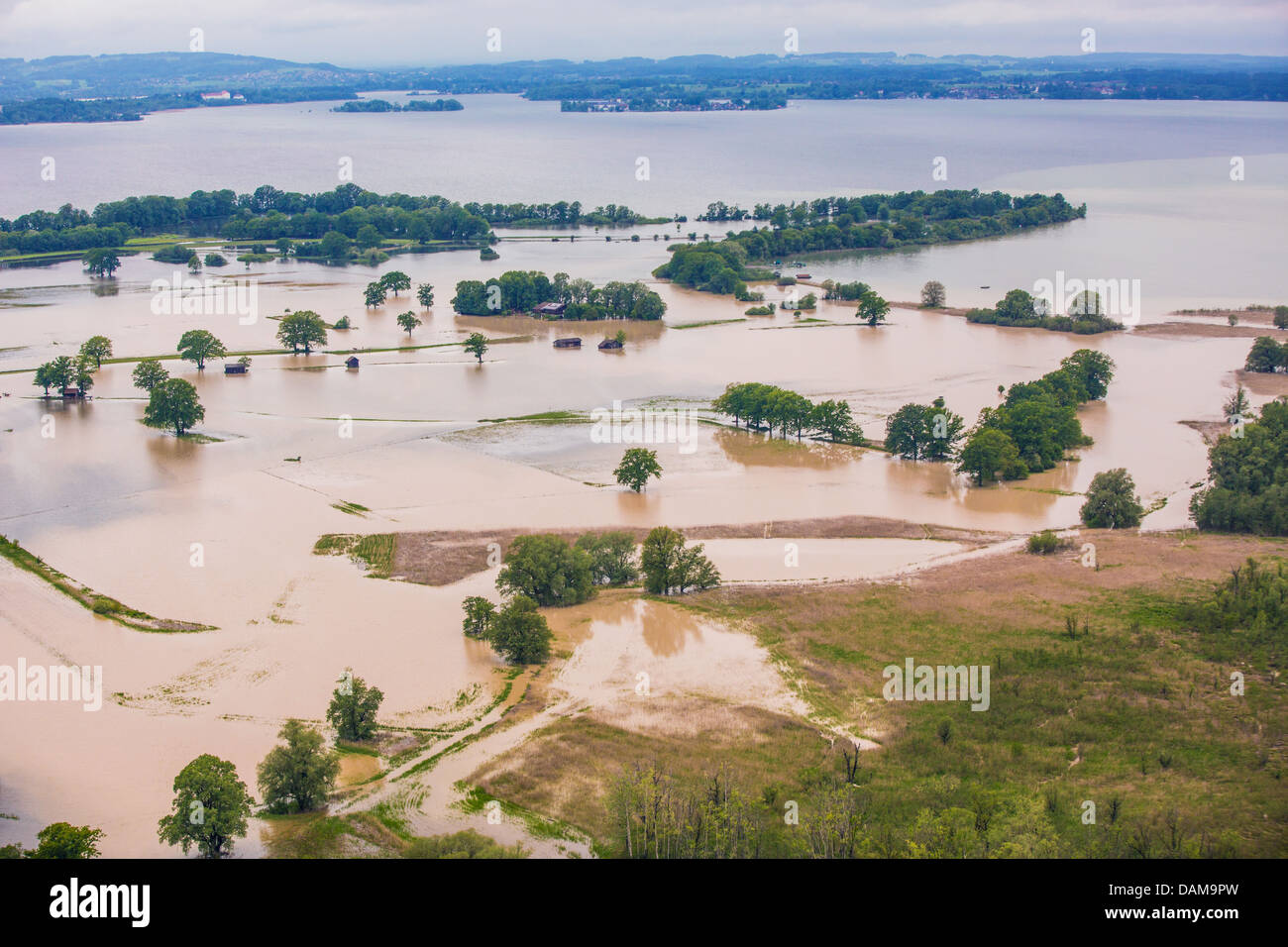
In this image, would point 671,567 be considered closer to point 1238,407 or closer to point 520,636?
point 520,636

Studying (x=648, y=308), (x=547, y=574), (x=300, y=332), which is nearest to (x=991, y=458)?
(x=547, y=574)

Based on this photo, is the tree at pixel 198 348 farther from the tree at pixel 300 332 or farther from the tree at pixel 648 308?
the tree at pixel 648 308

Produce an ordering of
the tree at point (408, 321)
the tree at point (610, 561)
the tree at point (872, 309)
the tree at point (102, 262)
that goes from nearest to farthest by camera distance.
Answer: the tree at point (610, 561) → the tree at point (408, 321) → the tree at point (872, 309) → the tree at point (102, 262)

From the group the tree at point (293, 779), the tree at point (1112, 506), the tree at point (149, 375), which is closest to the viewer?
the tree at point (293, 779)

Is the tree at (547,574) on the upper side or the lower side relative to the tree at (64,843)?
upper

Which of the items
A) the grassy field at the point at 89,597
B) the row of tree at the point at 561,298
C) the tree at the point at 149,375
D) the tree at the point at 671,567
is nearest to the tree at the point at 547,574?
the tree at the point at 671,567

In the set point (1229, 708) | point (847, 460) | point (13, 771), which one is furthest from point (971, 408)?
point (13, 771)
